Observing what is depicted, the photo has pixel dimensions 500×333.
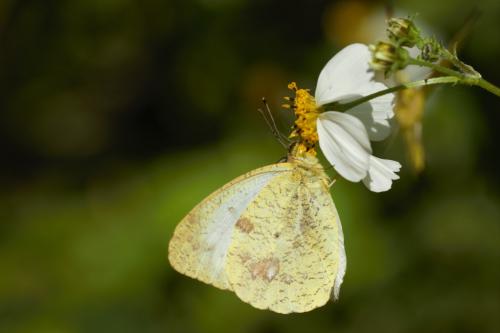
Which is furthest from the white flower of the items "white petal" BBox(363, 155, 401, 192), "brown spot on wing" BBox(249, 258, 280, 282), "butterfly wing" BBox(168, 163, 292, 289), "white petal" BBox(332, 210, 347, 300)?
"brown spot on wing" BBox(249, 258, 280, 282)

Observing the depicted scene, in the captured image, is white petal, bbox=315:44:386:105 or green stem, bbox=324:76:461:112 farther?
white petal, bbox=315:44:386:105

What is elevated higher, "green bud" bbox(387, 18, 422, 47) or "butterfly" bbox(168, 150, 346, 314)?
"green bud" bbox(387, 18, 422, 47)

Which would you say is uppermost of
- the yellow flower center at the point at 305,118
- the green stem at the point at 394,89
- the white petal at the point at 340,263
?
the yellow flower center at the point at 305,118

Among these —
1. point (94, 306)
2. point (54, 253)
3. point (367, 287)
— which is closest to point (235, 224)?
point (367, 287)

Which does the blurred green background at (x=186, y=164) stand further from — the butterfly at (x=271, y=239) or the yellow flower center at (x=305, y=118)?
the yellow flower center at (x=305, y=118)

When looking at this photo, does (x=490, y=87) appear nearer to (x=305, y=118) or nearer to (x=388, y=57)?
(x=388, y=57)

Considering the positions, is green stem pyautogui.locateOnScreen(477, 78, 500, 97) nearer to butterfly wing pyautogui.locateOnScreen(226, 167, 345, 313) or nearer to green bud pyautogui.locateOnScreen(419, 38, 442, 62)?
green bud pyautogui.locateOnScreen(419, 38, 442, 62)

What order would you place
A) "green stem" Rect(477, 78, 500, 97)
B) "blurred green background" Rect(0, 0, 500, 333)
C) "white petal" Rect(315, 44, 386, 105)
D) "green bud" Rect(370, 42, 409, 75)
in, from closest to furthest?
"green stem" Rect(477, 78, 500, 97)
"green bud" Rect(370, 42, 409, 75)
"white petal" Rect(315, 44, 386, 105)
"blurred green background" Rect(0, 0, 500, 333)

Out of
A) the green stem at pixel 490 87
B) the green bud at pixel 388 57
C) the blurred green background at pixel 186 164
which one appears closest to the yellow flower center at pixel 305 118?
the green bud at pixel 388 57
